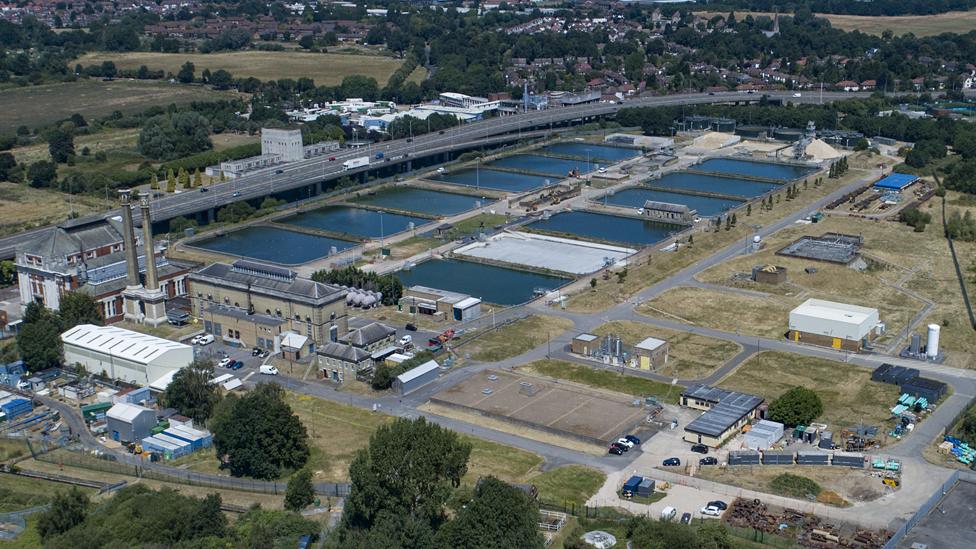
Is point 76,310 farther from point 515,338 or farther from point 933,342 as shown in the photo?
point 933,342

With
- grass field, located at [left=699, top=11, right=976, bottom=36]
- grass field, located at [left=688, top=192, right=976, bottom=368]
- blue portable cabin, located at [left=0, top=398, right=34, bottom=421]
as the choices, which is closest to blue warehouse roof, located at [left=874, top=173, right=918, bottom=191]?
grass field, located at [left=688, top=192, right=976, bottom=368]

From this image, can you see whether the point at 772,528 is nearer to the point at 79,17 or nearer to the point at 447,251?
the point at 447,251

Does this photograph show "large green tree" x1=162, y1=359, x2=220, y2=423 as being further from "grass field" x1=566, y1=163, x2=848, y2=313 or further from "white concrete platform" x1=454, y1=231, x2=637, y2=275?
"white concrete platform" x1=454, y1=231, x2=637, y2=275

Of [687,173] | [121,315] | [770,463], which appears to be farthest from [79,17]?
[770,463]

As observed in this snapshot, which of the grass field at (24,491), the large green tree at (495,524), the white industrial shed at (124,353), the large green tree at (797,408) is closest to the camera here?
the large green tree at (495,524)

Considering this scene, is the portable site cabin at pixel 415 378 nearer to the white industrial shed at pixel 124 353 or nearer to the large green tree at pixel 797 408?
the white industrial shed at pixel 124 353

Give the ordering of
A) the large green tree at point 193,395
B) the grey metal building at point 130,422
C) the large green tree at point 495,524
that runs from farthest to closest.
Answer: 1. the large green tree at point 193,395
2. the grey metal building at point 130,422
3. the large green tree at point 495,524

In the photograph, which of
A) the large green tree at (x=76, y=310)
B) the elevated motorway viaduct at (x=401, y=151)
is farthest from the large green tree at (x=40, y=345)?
the elevated motorway viaduct at (x=401, y=151)
